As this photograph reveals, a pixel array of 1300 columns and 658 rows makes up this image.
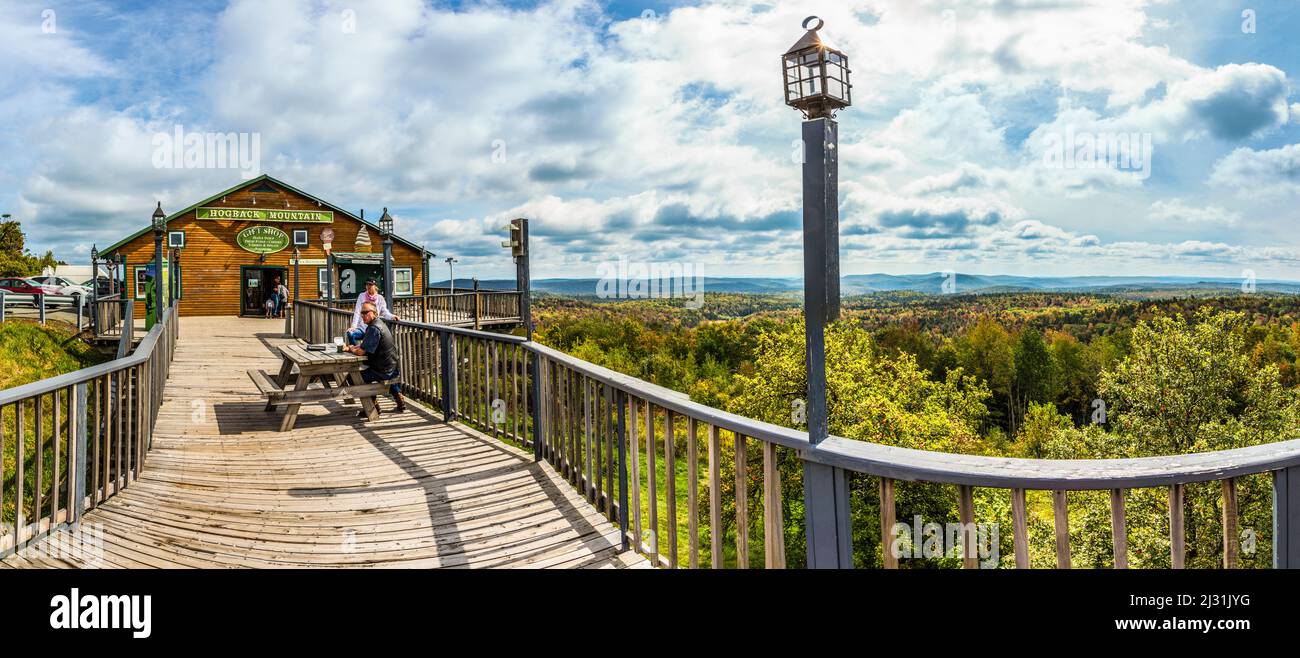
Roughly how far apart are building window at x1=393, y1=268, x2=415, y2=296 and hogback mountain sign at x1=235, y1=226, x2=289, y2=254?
4.69 m

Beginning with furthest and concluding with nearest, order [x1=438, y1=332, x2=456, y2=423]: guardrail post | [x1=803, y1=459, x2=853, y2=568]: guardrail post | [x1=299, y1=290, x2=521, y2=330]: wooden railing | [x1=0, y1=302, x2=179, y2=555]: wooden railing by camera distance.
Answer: [x1=299, y1=290, x2=521, y2=330]: wooden railing
[x1=438, y1=332, x2=456, y2=423]: guardrail post
[x1=0, y1=302, x2=179, y2=555]: wooden railing
[x1=803, y1=459, x2=853, y2=568]: guardrail post

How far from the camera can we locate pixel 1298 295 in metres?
98.5

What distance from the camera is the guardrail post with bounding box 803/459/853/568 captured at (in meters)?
2.58

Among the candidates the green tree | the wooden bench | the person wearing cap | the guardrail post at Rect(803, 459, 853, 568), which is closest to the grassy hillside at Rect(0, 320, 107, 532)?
the person wearing cap

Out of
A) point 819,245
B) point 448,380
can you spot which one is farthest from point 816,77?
point 448,380

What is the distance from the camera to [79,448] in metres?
4.39

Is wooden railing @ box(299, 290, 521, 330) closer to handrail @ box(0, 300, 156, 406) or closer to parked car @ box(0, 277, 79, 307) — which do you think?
parked car @ box(0, 277, 79, 307)

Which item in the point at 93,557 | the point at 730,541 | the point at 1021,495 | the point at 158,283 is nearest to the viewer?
the point at 1021,495

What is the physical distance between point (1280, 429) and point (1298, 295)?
90.8 meters
